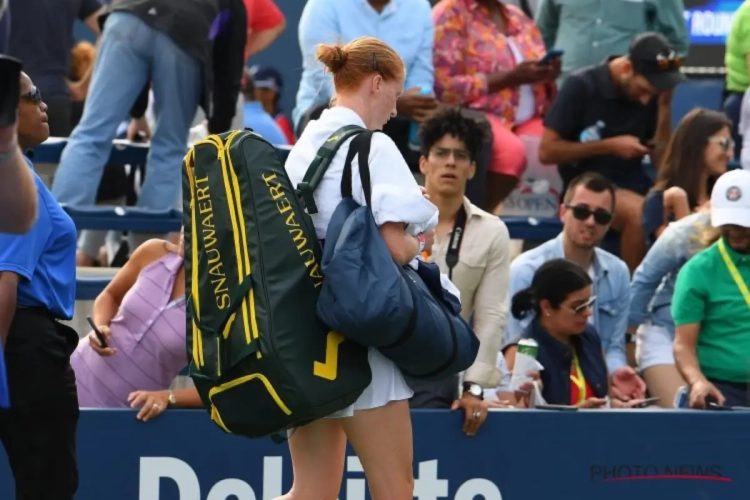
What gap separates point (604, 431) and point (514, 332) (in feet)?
3.80

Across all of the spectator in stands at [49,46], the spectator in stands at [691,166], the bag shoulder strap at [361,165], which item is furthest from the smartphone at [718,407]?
the spectator in stands at [49,46]

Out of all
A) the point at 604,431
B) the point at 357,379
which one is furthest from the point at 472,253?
the point at 357,379

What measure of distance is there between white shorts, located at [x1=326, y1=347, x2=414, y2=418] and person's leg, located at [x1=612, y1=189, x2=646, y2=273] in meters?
3.93

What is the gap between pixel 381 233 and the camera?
4594mm

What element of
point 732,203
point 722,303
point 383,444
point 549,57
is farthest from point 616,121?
point 383,444

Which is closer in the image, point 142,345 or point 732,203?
point 142,345

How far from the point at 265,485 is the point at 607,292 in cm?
207

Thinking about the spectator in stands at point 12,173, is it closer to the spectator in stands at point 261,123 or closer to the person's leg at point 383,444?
the person's leg at point 383,444

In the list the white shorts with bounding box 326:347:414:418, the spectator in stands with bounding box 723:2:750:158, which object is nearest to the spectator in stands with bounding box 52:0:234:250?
the spectator in stands with bounding box 723:2:750:158

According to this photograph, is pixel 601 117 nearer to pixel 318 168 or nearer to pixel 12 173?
pixel 318 168

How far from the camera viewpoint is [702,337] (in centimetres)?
678

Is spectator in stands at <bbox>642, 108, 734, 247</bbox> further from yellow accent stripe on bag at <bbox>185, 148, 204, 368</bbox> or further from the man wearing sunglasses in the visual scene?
yellow accent stripe on bag at <bbox>185, 148, 204, 368</bbox>

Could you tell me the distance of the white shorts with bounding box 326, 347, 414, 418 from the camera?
181 inches

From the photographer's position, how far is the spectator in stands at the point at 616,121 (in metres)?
8.40
